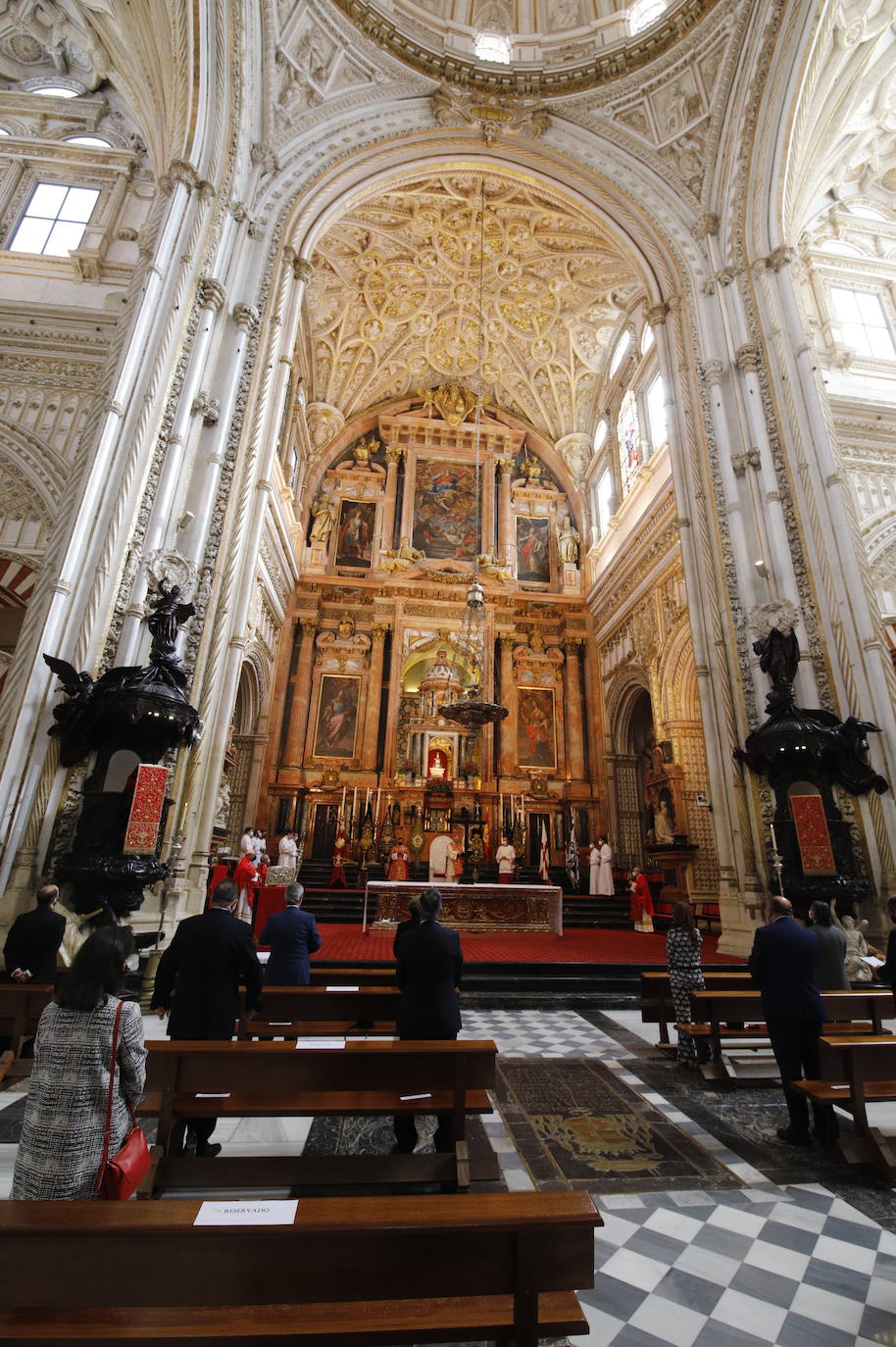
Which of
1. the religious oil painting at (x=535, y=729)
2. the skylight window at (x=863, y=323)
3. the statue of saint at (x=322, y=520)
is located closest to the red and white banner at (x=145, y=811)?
the religious oil painting at (x=535, y=729)

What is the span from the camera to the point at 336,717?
19.4m

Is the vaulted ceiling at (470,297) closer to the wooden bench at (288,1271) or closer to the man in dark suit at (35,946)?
the man in dark suit at (35,946)

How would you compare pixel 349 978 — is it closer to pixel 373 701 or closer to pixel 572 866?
pixel 572 866

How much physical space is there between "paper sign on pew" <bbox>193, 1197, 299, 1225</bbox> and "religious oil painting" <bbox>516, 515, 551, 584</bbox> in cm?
2141

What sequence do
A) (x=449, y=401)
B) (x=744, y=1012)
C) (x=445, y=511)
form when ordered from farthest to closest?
(x=449, y=401) < (x=445, y=511) < (x=744, y=1012)

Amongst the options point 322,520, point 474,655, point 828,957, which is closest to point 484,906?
point 828,957

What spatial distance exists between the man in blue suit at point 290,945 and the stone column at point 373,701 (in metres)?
14.1

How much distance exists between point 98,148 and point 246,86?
11.8 feet

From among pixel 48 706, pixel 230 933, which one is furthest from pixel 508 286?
pixel 230 933

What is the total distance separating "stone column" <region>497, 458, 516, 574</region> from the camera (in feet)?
72.3

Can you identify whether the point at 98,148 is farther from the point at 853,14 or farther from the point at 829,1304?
the point at 829,1304

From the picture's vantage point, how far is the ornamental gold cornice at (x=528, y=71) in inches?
512

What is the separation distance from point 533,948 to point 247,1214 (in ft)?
28.3

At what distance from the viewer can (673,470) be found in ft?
39.4
